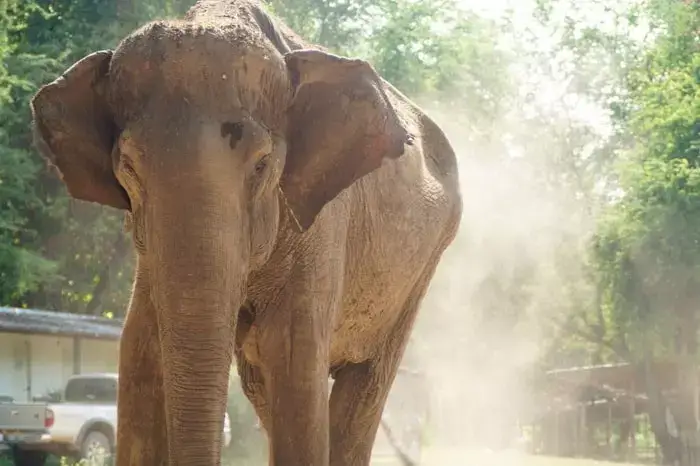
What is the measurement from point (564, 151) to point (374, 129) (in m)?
34.9

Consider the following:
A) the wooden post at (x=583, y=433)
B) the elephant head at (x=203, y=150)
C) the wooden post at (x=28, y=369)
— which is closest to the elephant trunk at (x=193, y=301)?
the elephant head at (x=203, y=150)

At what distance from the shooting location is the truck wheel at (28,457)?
1705 centimetres

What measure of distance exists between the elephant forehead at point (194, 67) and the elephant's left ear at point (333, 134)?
0.35 m

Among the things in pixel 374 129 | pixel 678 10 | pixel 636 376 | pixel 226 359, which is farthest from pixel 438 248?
pixel 636 376

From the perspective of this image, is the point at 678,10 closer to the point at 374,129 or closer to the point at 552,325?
the point at 552,325

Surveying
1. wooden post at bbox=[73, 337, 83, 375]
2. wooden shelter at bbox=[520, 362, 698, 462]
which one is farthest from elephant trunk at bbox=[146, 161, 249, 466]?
wooden shelter at bbox=[520, 362, 698, 462]

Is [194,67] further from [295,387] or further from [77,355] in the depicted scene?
[77,355]

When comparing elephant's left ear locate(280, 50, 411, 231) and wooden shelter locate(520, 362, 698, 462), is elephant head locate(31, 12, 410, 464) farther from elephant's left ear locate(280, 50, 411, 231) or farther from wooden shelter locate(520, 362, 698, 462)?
wooden shelter locate(520, 362, 698, 462)

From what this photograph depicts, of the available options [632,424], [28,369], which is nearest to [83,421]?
[28,369]

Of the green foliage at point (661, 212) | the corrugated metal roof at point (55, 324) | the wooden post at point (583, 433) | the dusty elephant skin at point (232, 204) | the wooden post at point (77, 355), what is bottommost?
the wooden post at point (583, 433)

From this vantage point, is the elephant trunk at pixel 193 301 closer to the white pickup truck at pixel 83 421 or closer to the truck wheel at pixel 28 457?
the white pickup truck at pixel 83 421

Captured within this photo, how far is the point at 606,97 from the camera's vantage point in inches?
1374

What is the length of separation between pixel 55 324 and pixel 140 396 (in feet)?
44.4

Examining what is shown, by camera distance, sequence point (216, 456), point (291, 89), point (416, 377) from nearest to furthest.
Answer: point (216, 456), point (291, 89), point (416, 377)
